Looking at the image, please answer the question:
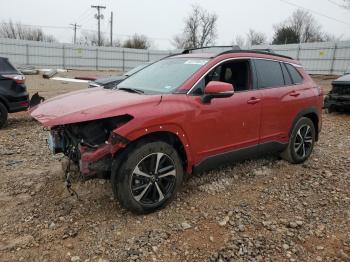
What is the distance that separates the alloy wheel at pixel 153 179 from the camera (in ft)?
11.3

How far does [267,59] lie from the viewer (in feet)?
15.8

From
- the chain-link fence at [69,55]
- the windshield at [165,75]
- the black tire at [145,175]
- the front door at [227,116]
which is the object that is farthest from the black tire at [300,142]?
the chain-link fence at [69,55]

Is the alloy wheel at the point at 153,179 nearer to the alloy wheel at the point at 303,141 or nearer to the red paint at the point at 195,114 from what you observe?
the red paint at the point at 195,114

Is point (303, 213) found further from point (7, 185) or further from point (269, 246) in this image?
point (7, 185)

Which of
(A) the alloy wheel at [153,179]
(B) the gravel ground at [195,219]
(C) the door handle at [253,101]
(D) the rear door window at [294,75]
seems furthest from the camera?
(D) the rear door window at [294,75]

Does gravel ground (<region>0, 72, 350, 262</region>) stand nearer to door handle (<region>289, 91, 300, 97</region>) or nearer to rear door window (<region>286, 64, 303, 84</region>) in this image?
door handle (<region>289, 91, 300, 97</region>)

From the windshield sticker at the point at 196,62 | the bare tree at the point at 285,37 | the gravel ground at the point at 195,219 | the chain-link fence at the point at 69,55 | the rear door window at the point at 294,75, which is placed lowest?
the gravel ground at the point at 195,219

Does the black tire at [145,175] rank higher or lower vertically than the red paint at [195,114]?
lower

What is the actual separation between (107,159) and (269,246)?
1.80 meters

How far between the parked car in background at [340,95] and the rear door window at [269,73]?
18.6 ft

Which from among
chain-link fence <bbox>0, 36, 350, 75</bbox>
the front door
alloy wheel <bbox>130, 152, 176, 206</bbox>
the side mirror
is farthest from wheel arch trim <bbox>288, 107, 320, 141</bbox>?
chain-link fence <bbox>0, 36, 350, 75</bbox>

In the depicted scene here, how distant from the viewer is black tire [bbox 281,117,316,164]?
5154mm

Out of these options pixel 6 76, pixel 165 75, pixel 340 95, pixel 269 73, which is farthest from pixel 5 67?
pixel 340 95

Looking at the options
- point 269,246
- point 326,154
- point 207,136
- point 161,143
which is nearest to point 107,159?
point 161,143
